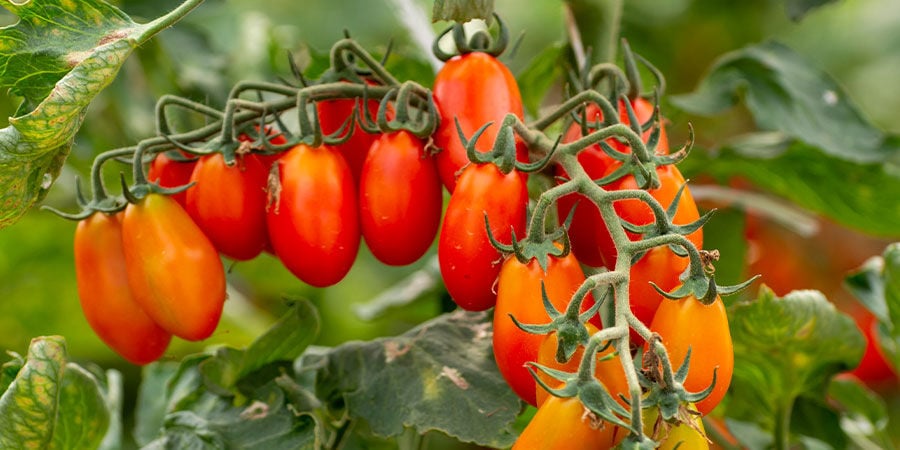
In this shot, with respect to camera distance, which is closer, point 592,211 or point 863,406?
point 592,211

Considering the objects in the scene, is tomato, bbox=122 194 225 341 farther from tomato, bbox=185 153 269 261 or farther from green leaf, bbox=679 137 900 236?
green leaf, bbox=679 137 900 236

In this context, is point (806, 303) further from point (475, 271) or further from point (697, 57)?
point (697, 57)

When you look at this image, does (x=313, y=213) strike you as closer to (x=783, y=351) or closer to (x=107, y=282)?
(x=107, y=282)

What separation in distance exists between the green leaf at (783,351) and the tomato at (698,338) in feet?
1.28

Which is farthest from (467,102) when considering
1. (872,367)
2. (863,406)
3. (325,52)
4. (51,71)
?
(872,367)

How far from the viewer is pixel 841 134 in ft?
4.69

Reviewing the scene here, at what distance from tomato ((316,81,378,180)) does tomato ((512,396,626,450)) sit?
399 mm

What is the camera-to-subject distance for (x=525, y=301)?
0.82m

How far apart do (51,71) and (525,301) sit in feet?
1.40

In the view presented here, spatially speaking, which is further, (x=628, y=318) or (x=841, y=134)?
(x=841, y=134)

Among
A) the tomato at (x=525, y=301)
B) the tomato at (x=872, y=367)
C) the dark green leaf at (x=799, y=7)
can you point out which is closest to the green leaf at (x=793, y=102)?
the dark green leaf at (x=799, y=7)

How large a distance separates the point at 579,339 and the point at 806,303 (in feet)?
1.72

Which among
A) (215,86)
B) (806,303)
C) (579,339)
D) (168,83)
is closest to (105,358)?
(168,83)

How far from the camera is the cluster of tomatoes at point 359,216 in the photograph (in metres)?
0.88
